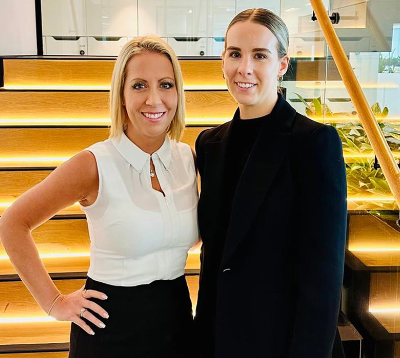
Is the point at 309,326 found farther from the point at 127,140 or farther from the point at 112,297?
the point at 127,140

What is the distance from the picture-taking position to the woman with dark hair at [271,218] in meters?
1.35

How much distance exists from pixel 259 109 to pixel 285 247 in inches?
15.9

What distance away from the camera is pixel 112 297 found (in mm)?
1613

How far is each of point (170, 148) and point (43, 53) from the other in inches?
148

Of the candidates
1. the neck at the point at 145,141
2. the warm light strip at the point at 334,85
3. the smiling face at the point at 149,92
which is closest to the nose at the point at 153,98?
the smiling face at the point at 149,92

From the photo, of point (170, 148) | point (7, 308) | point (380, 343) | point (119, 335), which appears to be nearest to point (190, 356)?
point (119, 335)

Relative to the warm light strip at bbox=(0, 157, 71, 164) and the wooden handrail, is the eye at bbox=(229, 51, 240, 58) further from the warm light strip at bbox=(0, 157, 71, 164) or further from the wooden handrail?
the warm light strip at bbox=(0, 157, 71, 164)

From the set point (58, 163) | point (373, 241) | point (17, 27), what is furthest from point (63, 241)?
point (17, 27)

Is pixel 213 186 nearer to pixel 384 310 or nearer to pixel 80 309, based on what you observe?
pixel 80 309

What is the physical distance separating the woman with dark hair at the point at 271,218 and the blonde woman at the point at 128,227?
16 cm

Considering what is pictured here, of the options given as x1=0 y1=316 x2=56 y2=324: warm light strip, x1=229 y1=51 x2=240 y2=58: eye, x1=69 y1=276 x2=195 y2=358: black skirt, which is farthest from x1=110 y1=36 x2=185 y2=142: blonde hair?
x1=0 y1=316 x2=56 y2=324: warm light strip

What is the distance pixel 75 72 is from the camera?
372 cm

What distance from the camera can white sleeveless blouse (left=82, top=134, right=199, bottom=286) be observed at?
5.22 ft

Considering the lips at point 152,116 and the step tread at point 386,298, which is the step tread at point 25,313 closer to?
the step tread at point 386,298
